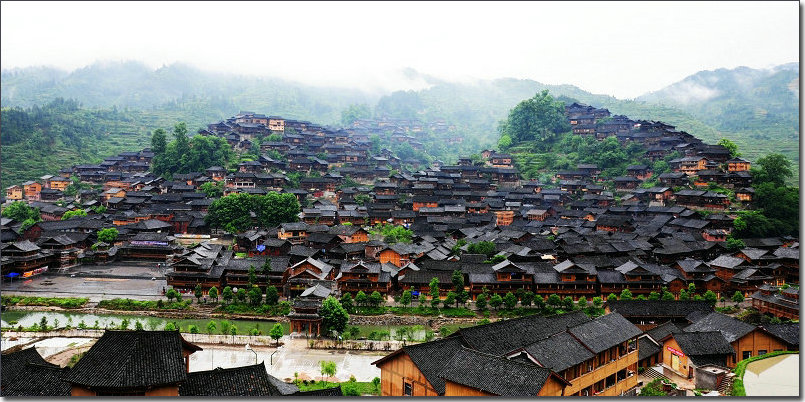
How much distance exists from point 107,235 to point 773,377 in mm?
34751

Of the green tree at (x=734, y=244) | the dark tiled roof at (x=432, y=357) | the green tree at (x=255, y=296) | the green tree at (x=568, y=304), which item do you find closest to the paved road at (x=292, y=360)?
the green tree at (x=255, y=296)

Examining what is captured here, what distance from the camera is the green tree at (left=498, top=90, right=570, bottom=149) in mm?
58688

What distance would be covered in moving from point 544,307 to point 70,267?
26447 millimetres

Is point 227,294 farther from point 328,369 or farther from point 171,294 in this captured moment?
point 328,369

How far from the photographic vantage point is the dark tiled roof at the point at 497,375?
9500 mm

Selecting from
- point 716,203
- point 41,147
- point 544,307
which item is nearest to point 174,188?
point 41,147

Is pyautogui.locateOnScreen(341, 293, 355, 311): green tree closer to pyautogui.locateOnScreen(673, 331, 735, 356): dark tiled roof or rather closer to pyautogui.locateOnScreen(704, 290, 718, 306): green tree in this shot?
pyautogui.locateOnScreen(673, 331, 735, 356): dark tiled roof

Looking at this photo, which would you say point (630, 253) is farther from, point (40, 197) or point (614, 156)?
point (40, 197)

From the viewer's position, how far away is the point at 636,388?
14.3 m

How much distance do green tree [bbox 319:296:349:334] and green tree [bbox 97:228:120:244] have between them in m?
19.4

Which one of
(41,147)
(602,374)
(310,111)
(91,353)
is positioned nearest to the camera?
(91,353)

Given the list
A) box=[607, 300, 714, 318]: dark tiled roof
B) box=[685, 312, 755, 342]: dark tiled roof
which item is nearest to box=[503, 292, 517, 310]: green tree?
box=[607, 300, 714, 318]: dark tiled roof

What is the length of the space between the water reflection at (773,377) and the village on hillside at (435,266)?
6.11 ft

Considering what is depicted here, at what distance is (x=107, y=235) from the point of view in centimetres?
3378
